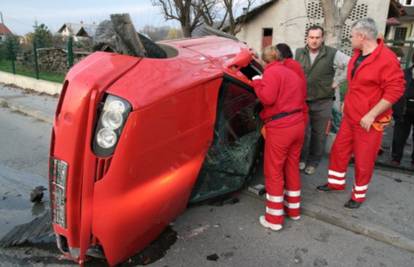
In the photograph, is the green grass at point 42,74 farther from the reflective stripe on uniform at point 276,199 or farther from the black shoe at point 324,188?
the reflective stripe on uniform at point 276,199

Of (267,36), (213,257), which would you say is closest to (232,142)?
(213,257)

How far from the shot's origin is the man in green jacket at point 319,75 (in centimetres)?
387

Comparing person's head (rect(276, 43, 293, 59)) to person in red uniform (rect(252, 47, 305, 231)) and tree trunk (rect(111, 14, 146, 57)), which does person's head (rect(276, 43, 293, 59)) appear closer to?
person in red uniform (rect(252, 47, 305, 231))

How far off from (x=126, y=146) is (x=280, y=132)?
4.57 ft

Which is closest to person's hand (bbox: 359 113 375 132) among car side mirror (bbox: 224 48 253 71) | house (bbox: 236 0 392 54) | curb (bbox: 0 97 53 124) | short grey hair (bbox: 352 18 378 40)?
short grey hair (bbox: 352 18 378 40)

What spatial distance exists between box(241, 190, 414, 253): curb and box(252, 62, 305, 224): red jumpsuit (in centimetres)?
33

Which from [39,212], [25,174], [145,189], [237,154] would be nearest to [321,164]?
[237,154]

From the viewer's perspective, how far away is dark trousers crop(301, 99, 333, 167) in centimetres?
407

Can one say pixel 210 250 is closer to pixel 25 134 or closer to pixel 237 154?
pixel 237 154

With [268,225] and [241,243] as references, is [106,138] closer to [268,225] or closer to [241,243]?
[241,243]

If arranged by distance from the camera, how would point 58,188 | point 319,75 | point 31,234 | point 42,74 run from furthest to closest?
point 42,74 → point 319,75 → point 31,234 → point 58,188

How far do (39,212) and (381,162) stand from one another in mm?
4242

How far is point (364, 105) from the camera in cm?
312

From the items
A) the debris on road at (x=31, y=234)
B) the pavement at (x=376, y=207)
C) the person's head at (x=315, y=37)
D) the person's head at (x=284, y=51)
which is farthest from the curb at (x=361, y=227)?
the debris on road at (x=31, y=234)
